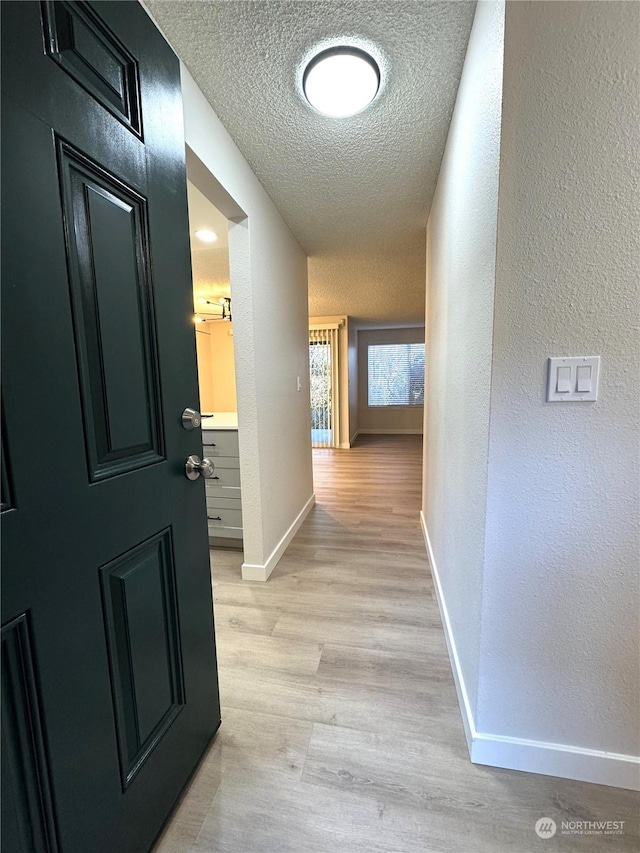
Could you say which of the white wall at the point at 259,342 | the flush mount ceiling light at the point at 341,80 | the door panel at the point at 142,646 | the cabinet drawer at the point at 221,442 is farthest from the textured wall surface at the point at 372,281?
the door panel at the point at 142,646

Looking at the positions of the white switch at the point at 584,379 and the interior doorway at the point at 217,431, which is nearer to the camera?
the white switch at the point at 584,379

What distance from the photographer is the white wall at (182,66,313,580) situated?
1.63 m

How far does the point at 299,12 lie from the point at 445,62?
0.55m

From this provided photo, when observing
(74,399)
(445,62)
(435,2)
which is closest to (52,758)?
(74,399)

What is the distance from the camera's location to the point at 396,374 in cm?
738

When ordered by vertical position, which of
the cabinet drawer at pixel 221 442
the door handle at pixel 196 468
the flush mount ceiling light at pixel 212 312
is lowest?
the cabinet drawer at pixel 221 442

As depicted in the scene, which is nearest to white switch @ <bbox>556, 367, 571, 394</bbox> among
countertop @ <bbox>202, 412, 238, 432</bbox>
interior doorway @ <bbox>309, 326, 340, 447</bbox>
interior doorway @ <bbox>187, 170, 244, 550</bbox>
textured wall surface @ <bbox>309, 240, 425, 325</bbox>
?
interior doorway @ <bbox>187, 170, 244, 550</bbox>

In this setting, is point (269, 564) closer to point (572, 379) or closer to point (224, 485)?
point (224, 485)

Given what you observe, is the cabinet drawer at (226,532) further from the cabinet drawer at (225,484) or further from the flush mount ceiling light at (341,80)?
the flush mount ceiling light at (341,80)

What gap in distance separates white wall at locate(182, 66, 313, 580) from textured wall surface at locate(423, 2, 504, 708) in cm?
100

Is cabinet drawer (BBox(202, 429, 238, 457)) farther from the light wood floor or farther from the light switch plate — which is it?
the light switch plate

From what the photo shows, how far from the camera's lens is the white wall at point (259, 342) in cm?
163

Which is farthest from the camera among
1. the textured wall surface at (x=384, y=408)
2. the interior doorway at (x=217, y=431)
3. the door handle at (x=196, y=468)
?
the textured wall surface at (x=384, y=408)

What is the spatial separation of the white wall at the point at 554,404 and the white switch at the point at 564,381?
1.8 inches
